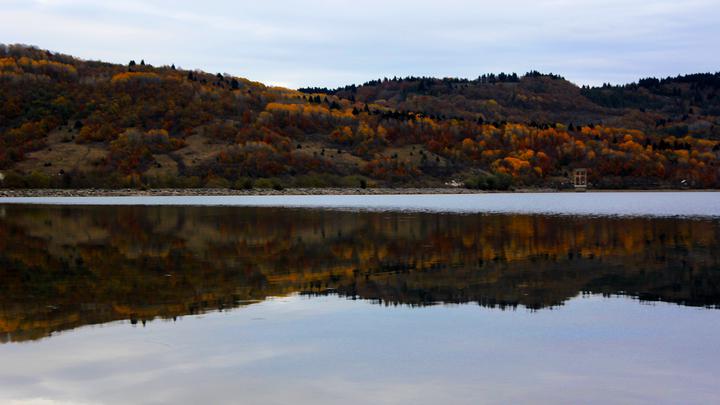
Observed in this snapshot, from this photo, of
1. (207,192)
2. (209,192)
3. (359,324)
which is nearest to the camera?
(359,324)

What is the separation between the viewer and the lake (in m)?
12.2

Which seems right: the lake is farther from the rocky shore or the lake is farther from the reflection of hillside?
the rocky shore

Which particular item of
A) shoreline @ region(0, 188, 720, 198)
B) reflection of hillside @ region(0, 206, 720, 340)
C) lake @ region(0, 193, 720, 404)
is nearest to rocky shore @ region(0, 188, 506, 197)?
shoreline @ region(0, 188, 720, 198)

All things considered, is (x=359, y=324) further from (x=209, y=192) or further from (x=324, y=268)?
(x=209, y=192)

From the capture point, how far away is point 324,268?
1103 inches

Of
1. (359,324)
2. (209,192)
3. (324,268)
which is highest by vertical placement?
(359,324)

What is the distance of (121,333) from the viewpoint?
1633 centimetres

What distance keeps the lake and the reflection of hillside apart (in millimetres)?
130

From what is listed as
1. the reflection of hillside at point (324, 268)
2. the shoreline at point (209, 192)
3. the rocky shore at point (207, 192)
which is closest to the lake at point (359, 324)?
the reflection of hillside at point (324, 268)

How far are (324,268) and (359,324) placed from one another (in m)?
10.7

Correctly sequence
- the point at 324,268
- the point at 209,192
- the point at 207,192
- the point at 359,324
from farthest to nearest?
the point at 209,192, the point at 207,192, the point at 324,268, the point at 359,324

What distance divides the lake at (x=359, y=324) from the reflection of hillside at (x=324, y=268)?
5.1 inches

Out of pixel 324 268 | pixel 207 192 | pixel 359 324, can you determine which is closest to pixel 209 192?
pixel 207 192

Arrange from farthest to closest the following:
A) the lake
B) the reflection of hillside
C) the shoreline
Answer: the shoreline, the reflection of hillside, the lake
